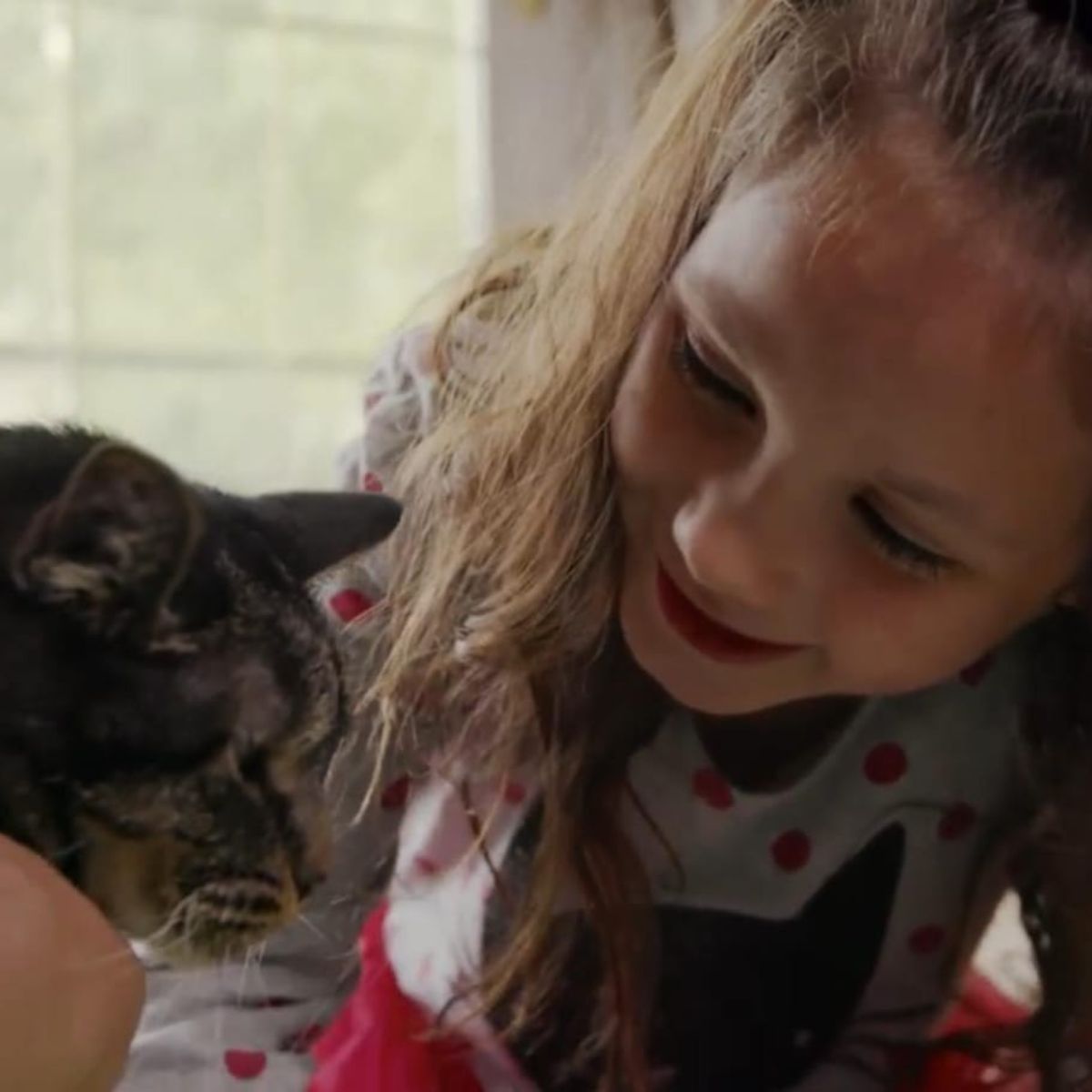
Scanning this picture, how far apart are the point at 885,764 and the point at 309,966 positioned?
1.13 ft

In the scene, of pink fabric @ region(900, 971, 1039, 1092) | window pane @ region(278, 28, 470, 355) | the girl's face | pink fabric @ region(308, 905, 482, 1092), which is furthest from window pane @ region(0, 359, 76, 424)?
pink fabric @ region(900, 971, 1039, 1092)

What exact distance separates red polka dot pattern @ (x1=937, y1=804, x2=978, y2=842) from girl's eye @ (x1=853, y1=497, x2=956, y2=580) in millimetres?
242

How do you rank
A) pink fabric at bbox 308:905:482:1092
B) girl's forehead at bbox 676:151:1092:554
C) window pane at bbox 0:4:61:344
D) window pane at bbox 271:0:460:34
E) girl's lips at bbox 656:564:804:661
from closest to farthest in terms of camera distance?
girl's forehead at bbox 676:151:1092:554
girl's lips at bbox 656:564:804:661
pink fabric at bbox 308:905:482:1092
window pane at bbox 0:4:61:344
window pane at bbox 271:0:460:34

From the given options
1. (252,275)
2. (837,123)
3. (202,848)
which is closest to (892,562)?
(837,123)

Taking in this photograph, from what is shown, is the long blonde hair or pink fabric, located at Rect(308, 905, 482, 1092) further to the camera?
pink fabric, located at Rect(308, 905, 482, 1092)

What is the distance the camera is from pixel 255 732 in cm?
66

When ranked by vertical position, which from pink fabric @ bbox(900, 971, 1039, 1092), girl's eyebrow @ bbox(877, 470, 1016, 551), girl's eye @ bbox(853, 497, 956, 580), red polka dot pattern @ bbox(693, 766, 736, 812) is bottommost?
pink fabric @ bbox(900, 971, 1039, 1092)

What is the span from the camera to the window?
52.3 inches

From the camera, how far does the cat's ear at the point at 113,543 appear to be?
1.74 ft

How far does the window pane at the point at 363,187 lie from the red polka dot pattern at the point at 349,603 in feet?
1.92

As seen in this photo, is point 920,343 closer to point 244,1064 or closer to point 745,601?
point 745,601

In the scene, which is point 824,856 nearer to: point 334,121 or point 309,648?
point 309,648

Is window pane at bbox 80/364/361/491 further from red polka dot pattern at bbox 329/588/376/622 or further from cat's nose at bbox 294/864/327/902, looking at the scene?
cat's nose at bbox 294/864/327/902

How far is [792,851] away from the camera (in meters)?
0.89
